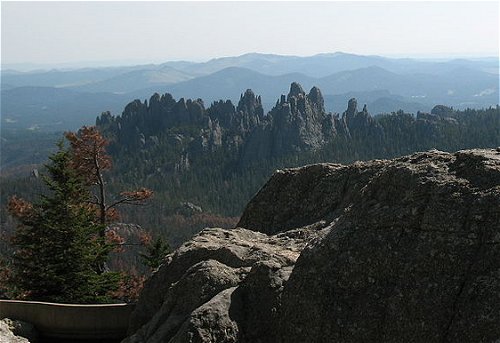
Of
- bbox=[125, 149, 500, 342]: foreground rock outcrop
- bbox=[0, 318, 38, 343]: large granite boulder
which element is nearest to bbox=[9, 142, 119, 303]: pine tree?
bbox=[0, 318, 38, 343]: large granite boulder

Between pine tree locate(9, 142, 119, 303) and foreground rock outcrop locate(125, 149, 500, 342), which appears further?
pine tree locate(9, 142, 119, 303)

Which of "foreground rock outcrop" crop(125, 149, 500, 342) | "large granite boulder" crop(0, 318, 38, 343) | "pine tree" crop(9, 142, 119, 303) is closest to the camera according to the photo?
"foreground rock outcrop" crop(125, 149, 500, 342)

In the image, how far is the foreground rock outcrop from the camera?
323 inches

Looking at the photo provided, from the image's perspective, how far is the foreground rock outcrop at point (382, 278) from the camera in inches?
323

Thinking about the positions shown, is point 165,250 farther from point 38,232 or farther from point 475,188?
point 475,188

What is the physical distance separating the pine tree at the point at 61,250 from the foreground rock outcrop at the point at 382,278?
11.2 meters

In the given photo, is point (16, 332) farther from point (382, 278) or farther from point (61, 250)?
point (382, 278)

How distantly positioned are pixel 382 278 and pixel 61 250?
17684 millimetres

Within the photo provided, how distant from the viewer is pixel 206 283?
37.3 feet

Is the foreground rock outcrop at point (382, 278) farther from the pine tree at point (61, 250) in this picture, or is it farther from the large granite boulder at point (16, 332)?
the pine tree at point (61, 250)

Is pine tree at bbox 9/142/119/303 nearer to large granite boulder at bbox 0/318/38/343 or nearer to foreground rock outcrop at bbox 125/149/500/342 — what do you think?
large granite boulder at bbox 0/318/38/343

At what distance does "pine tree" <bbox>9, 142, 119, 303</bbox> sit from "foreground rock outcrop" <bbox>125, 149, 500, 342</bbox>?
36.7 ft

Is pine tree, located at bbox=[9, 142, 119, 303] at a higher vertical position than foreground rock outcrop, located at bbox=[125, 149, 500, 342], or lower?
lower

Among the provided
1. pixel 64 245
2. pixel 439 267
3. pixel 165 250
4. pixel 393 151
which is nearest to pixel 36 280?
pixel 64 245
